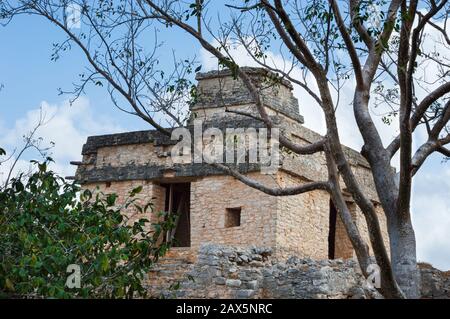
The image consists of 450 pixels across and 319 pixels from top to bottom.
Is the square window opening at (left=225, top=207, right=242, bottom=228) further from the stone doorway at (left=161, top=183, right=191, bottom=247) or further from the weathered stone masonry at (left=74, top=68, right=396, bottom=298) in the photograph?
the stone doorway at (left=161, top=183, right=191, bottom=247)

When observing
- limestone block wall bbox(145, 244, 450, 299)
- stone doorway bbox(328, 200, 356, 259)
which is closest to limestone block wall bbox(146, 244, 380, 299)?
limestone block wall bbox(145, 244, 450, 299)

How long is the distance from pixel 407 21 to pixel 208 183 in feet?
23.8

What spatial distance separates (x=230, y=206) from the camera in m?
15.0

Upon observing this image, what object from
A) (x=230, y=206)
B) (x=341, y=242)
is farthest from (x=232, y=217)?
(x=341, y=242)

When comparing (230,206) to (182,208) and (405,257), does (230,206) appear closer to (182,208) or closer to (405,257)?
(182,208)

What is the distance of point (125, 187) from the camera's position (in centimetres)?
1652

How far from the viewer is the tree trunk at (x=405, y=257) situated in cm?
941

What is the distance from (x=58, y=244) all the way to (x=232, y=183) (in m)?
7.26

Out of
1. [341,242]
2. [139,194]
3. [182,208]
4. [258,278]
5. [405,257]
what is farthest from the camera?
[182,208]

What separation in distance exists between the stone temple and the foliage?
528cm

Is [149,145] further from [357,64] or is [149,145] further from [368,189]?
[357,64]
